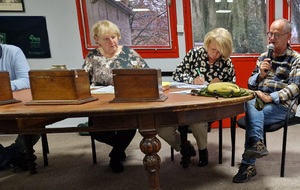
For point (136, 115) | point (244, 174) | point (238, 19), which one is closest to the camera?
point (136, 115)

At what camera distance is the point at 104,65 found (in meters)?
2.04

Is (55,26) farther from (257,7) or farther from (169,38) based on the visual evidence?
(257,7)

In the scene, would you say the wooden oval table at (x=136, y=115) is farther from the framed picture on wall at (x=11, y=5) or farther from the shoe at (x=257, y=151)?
the framed picture on wall at (x=11, y=5)

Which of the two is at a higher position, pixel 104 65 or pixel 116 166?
pixel 104 65

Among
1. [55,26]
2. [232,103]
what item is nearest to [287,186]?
[232,103]

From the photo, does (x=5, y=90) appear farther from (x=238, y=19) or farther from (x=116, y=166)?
(x=238, y=19)

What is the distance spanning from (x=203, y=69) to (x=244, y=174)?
87 cm

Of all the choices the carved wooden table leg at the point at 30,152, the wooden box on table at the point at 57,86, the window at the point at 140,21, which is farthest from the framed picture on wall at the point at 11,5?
the wooden box on table at the point at 57,86

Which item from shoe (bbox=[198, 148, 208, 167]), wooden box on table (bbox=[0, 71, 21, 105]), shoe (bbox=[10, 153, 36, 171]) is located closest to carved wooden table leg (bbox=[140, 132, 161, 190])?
wooden box on table (bbox=[0, 71, 21, 105])

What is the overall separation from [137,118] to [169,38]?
2037mm

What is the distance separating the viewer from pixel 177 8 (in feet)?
9.68

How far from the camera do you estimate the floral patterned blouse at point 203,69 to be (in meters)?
2.16

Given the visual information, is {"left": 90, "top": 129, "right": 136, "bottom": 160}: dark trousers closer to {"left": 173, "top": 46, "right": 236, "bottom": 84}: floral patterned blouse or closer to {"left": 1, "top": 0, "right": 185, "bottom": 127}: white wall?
{"left": 173, "top": 46, "right": 236, "bottom": 84}: floral patterned blouse

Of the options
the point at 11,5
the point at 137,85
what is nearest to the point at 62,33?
the point at 11,5
